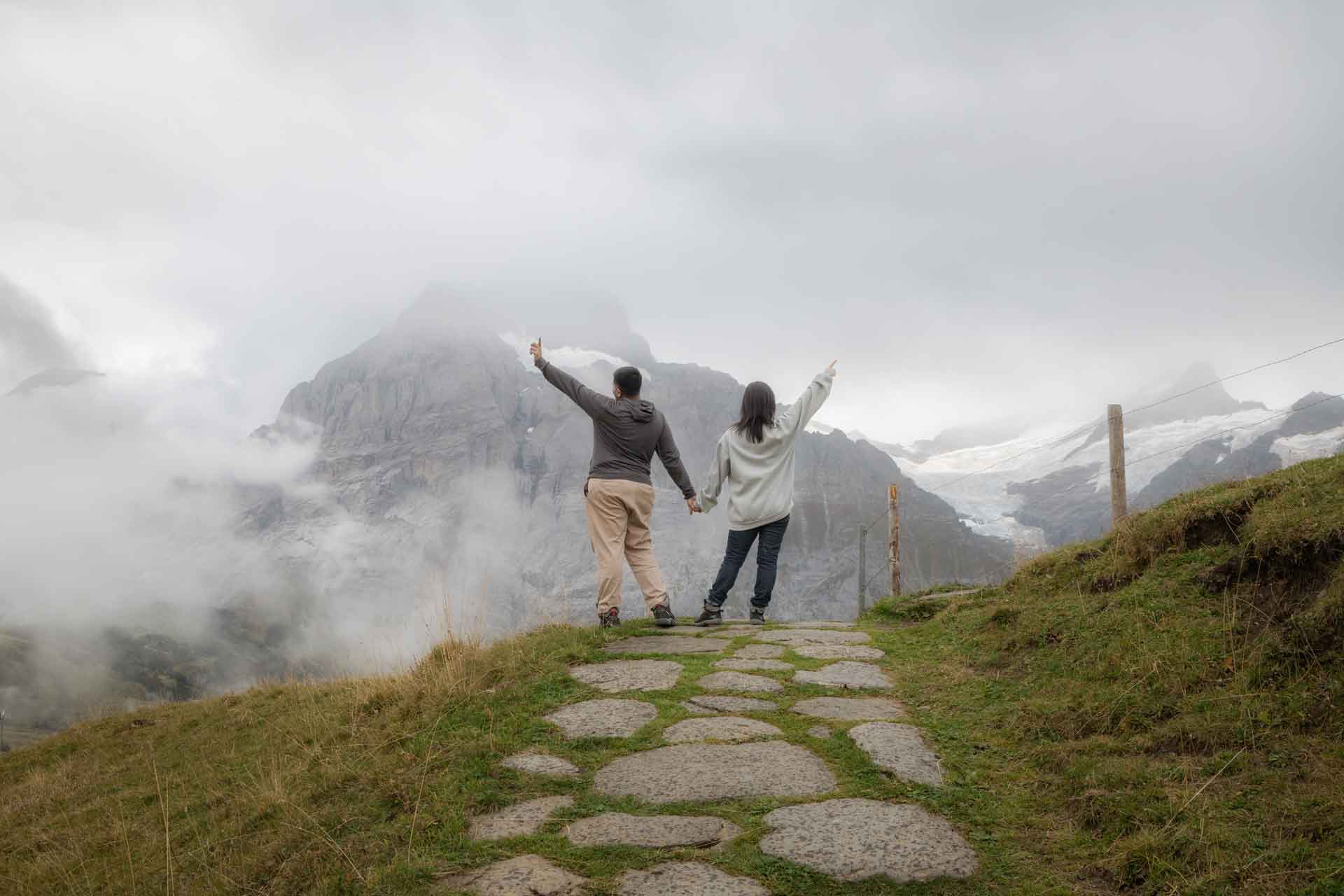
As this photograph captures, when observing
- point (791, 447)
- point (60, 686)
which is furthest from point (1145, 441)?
point (60, 686)

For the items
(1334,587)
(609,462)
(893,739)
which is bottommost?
(893,739)

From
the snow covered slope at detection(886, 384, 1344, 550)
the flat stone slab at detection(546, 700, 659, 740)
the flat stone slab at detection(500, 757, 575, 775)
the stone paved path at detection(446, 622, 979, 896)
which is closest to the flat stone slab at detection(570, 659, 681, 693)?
the stone paved path at detection(446, 622, 979, 896)

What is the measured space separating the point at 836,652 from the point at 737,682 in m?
1.61

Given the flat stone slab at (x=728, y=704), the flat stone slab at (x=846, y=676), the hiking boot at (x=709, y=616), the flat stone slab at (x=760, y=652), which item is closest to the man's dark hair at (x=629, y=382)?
the hiking boot at (x=709, y=616)

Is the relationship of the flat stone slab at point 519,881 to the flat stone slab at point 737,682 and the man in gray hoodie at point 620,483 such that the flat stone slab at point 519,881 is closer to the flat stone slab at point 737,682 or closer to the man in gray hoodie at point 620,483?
the flat stone slab at point 737,682

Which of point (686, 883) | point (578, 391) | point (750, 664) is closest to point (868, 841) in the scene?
point (686, 883)

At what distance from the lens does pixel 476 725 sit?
5.00 metres

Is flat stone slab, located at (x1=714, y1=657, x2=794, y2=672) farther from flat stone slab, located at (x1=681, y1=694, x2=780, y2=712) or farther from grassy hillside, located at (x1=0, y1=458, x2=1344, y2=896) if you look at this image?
flat stone slab, located at (x1=681, y1=694, x2=780, y2=712)

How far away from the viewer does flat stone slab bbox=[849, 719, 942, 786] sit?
413cm

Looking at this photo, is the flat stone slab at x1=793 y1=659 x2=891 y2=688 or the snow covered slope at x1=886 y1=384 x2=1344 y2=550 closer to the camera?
the flat stone slab at x1=793 y1=659 x2=891 y2=688

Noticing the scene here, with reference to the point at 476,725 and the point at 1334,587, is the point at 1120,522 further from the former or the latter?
the point at 476,725

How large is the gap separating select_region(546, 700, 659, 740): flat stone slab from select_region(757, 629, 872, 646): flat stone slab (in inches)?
101

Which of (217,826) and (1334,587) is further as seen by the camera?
(217,826)

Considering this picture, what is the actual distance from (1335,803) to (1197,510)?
11.3 feet
